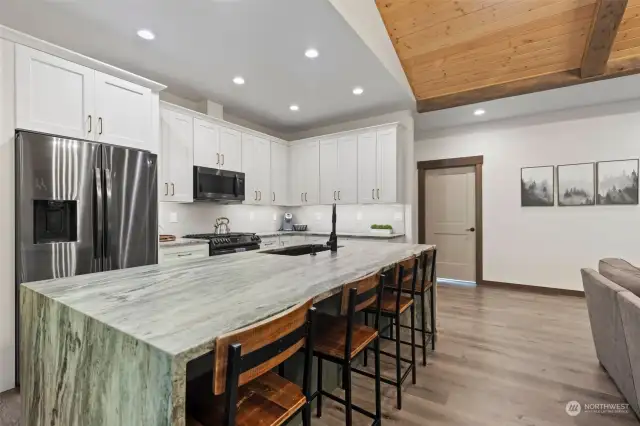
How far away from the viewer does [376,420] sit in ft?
5.76

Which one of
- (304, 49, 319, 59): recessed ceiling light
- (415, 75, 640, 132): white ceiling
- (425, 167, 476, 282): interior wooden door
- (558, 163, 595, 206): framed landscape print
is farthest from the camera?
(425, 167, 476, 282): interior wooden door


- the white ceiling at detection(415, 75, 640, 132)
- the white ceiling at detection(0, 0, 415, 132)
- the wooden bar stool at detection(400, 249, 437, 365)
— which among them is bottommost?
the wooden bar stool at detection(400, 249, 437, 365)

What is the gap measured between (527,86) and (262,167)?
394 cm

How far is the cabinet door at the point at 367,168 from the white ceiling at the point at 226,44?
0.64m

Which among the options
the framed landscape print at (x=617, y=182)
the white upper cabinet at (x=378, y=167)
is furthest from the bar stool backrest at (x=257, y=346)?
the framed landscape print at (x=617, y=182)

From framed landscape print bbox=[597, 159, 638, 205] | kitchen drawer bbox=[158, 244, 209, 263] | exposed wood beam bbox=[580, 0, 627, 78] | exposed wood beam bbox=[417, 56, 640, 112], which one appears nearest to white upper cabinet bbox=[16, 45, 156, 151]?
kitchen drawer bbox=[158, 244, 209, 263]

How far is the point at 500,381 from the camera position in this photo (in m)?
2.36

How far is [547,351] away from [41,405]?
360 centimetres

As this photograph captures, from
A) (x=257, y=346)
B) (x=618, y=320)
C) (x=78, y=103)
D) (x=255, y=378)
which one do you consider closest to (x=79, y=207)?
(x=78, y=103)

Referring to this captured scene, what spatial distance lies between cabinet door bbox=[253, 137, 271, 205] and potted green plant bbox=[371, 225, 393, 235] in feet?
6.02

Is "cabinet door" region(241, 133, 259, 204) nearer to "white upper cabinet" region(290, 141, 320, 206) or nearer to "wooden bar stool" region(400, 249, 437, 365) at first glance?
"white upper cabinet" region(290, 141, 320, 206)

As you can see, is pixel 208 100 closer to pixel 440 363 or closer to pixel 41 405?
pixel 41 405

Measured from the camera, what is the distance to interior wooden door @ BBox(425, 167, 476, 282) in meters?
5.68

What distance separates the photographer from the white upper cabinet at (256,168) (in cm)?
494
